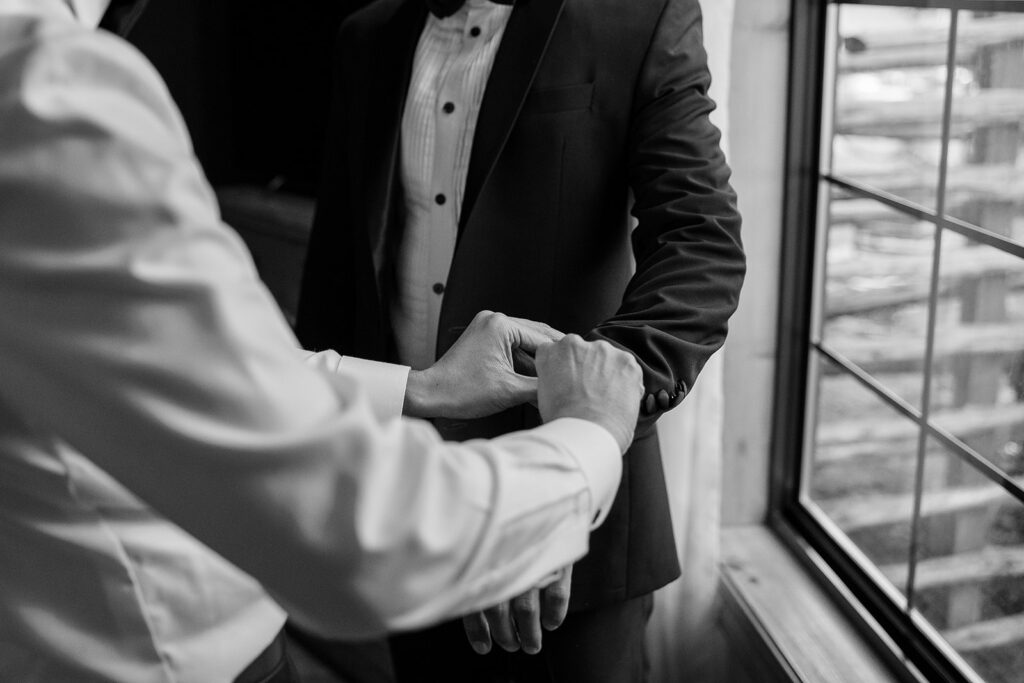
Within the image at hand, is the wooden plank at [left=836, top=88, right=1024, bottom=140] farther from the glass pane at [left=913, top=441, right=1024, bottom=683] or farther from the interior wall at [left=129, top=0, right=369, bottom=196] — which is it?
the interior wall at [left=129, top=0, right=369, bottom=196]

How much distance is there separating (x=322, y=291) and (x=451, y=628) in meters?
0.59

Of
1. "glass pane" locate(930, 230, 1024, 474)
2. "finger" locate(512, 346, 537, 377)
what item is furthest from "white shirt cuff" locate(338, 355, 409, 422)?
"glass pane" locate(930, 230, 1024, 474)

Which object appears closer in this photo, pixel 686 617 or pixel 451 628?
pixel 451 628

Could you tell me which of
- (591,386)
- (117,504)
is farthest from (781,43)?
(117,504)

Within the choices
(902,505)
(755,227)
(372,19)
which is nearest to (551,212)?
(372,19)

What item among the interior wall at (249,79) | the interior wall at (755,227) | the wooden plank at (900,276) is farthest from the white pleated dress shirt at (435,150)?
the interior wall at (249,79)

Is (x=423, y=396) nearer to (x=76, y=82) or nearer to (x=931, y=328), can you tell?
(x=76, y=82)

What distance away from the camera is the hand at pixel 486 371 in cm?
119

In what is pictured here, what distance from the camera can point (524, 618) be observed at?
1241mm

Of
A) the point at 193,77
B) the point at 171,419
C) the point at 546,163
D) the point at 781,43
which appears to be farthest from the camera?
the point at 193,77

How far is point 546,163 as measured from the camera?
1450 millimetres

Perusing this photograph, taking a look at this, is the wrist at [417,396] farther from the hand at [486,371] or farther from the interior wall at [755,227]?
the interior wall at [755,227]

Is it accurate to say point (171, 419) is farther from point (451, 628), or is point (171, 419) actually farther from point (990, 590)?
point (990, 590)

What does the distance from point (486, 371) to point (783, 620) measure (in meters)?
1.01
